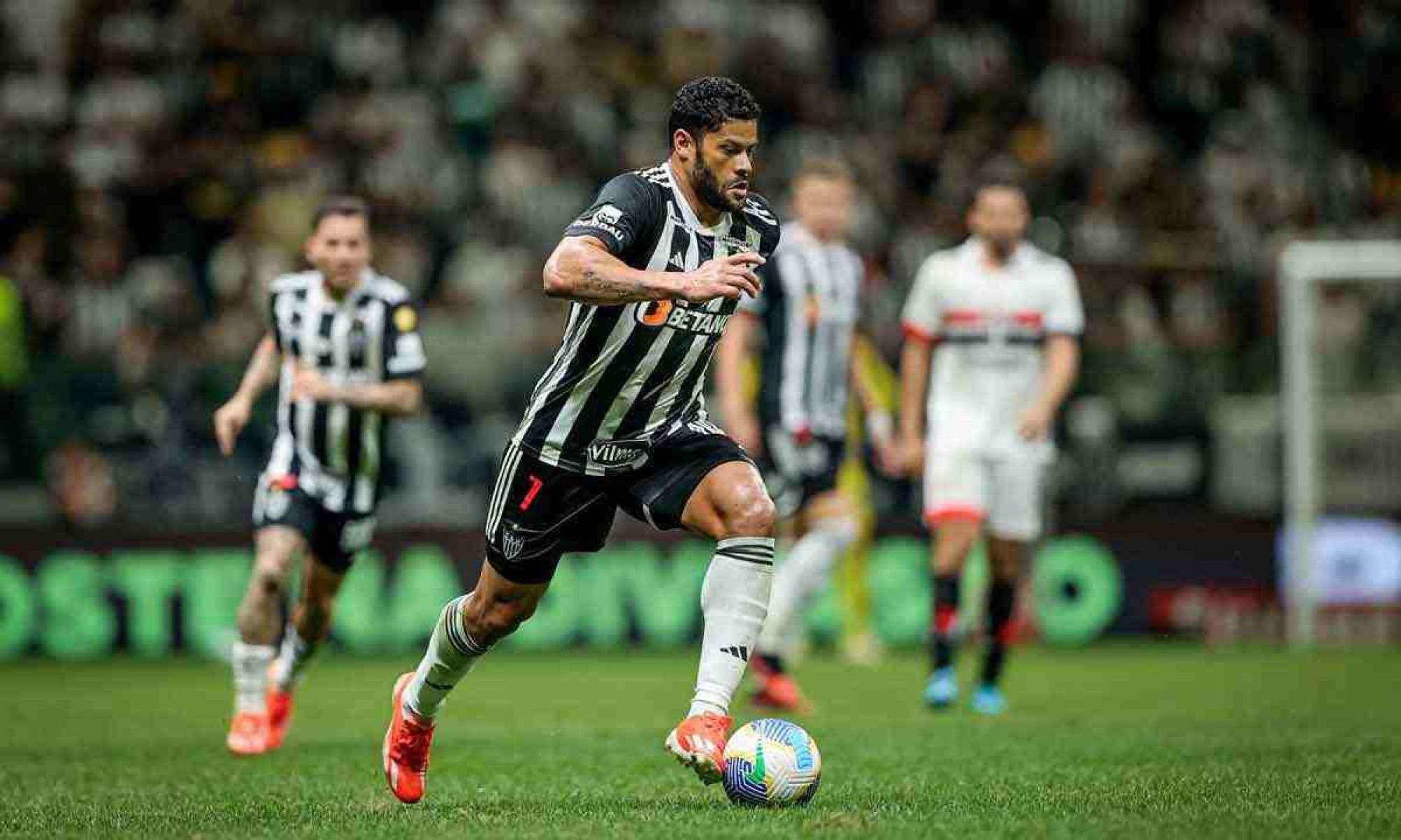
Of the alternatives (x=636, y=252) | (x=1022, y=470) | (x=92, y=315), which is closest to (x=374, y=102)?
(x=92, y=315)

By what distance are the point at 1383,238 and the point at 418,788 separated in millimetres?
15850

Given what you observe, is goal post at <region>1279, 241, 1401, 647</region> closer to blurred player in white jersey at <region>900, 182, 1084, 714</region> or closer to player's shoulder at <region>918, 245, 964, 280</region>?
blurred player in white jersey at <region>900, 182, 1084, 714</region>

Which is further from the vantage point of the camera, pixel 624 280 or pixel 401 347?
pixel 401 347

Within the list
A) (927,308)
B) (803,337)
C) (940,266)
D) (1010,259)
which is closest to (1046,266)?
(1010,259)

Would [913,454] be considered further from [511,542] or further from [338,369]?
[511,542]

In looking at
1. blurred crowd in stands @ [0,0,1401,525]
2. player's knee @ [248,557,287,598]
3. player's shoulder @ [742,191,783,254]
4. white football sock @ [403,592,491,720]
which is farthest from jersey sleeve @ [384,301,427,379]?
blurred crowd in stands @ [0,0,1401,525]

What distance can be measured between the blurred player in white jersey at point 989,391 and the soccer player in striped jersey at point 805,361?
0.61 metres

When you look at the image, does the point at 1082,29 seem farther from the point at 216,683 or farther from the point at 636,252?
the point at 636,252

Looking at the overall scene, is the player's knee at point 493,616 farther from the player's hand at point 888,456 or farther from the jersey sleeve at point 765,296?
the player's hand at point 888,456

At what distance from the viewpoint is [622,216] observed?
6.38 meters

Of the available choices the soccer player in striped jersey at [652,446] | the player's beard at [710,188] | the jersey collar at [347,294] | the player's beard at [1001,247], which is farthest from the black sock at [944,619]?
the player's beard at [710,188]

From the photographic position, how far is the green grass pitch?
6160mm

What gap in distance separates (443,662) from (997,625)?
457 centimetres

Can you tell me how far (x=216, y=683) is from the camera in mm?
13547
